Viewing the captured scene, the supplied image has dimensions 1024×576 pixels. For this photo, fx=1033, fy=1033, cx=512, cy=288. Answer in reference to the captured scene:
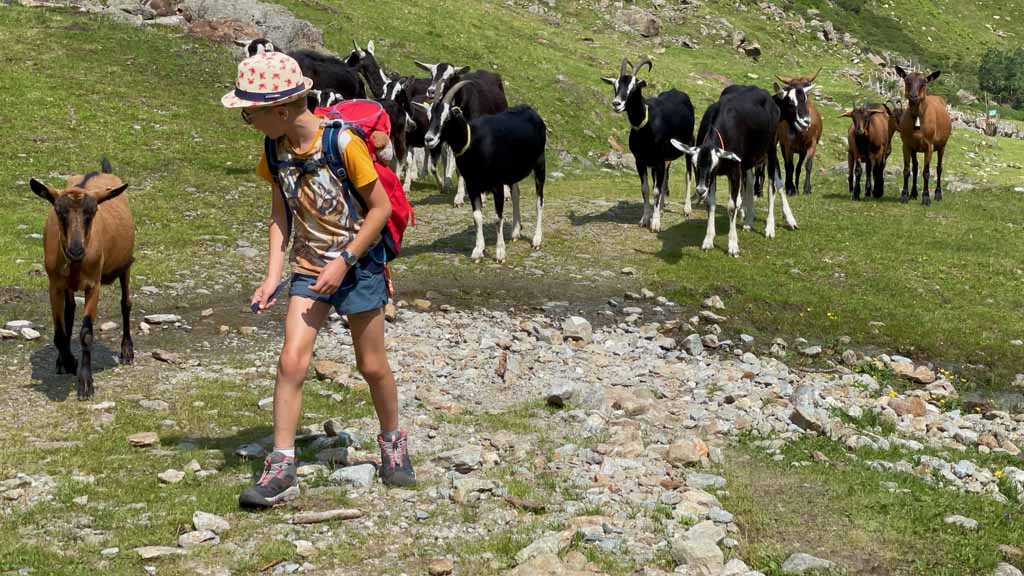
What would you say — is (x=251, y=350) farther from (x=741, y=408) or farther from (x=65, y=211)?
(x=741, y=408)

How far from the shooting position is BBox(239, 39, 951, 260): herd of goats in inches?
632

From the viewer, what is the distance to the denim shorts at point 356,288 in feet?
20.8

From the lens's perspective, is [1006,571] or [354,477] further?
[354,477]

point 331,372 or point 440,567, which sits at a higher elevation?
point 440,567

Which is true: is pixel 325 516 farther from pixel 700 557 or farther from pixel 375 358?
pixel 700 557

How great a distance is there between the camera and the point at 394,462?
6.89m

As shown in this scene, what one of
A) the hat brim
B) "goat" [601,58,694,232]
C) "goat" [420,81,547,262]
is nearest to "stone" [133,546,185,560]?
the hat brim

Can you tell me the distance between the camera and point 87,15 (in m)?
28.7

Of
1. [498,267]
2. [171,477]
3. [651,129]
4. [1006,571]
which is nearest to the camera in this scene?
[1006,571]

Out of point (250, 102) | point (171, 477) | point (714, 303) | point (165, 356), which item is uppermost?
point (250, 102)

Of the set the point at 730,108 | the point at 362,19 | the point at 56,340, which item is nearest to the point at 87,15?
the point at 362,19

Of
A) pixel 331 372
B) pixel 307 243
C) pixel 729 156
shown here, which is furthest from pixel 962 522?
pixel 729 156

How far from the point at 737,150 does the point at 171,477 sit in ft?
39.8

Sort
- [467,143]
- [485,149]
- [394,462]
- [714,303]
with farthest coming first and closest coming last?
[485,149], [467,143], [714,303], [394,462]
